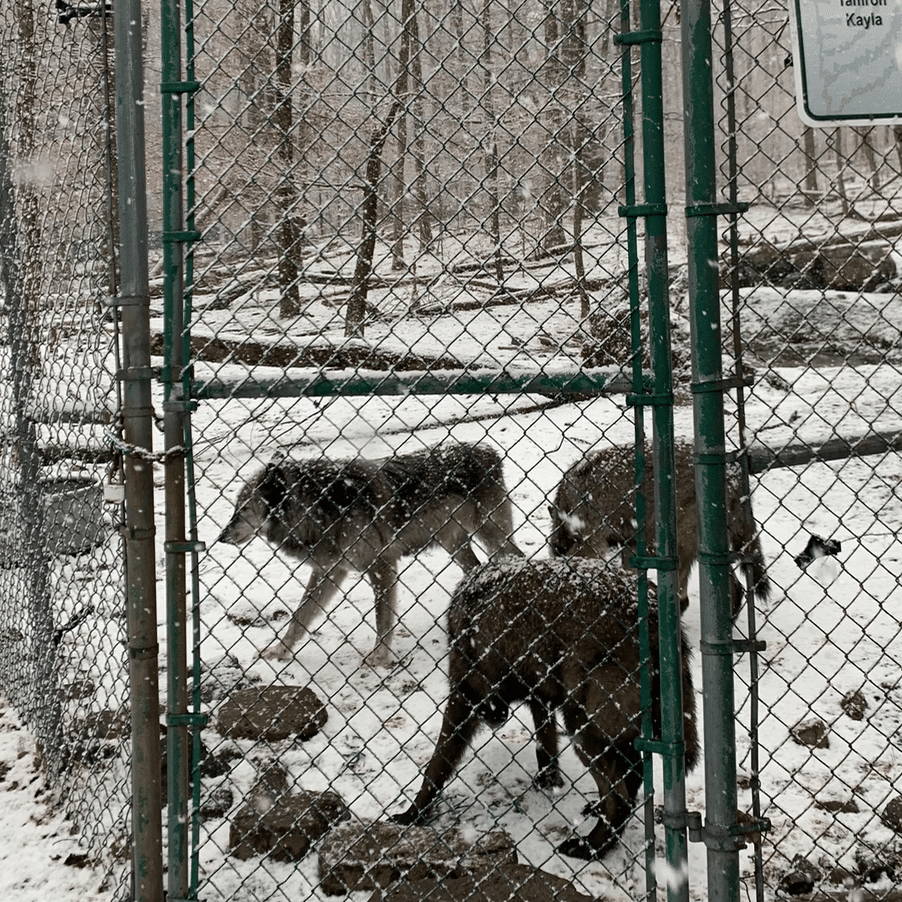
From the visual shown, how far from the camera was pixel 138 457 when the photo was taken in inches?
96.4

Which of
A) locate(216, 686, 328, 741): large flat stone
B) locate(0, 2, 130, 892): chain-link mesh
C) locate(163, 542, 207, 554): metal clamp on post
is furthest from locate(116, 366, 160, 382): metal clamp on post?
locate(216, 686, 328, 741): large flat stone

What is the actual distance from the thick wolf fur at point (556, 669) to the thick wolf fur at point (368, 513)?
159 cm

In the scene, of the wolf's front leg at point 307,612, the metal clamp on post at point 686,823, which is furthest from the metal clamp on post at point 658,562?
the wolf's front leg at point 307,612

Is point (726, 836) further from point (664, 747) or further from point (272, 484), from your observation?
point (272, 484)

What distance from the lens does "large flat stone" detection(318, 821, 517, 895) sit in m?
3.10

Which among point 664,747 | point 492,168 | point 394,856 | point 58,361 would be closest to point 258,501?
point 58,361

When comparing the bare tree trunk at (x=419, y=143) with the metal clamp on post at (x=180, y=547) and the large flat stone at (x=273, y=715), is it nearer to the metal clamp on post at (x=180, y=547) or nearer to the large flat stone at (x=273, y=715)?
the metal clamp on post at (x=180, y=547)

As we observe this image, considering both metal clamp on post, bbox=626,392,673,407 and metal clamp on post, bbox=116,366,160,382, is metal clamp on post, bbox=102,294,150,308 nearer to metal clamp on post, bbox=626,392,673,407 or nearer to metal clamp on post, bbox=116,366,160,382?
metal clamp on post, bbox=116,366,160,382

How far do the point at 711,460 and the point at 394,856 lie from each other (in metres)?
1.93

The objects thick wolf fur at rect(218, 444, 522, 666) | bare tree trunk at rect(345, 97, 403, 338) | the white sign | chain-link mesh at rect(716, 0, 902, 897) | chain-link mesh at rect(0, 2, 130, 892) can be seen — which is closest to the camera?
the white sign

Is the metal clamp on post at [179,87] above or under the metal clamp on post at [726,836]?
above

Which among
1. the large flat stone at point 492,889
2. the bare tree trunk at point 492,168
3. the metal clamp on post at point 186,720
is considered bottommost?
the large flat stone at point 492,889

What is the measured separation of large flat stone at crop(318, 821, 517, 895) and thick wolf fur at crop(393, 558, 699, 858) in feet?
1.00

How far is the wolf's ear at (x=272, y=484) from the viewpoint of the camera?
227 inches
